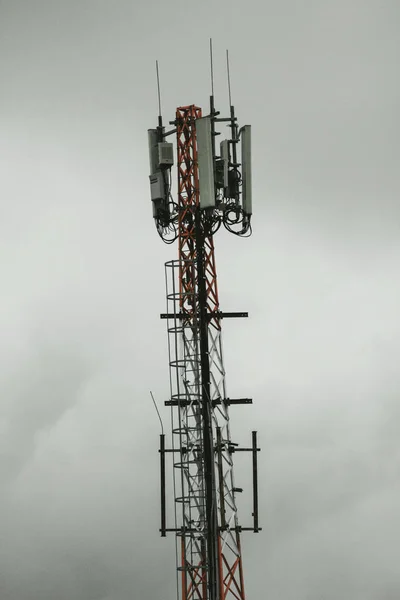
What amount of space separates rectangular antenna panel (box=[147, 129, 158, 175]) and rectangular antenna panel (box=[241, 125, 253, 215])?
441cm

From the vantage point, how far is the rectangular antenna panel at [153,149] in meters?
68.4

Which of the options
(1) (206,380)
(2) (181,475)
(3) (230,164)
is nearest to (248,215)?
(3) (230,164)

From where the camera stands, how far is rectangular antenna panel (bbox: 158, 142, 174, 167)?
221 feet

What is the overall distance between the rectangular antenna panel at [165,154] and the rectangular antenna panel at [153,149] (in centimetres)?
85

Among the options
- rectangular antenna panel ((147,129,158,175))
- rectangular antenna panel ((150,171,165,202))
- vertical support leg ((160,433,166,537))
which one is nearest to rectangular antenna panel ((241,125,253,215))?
rectangular antenna panel ((150,171,165,202))

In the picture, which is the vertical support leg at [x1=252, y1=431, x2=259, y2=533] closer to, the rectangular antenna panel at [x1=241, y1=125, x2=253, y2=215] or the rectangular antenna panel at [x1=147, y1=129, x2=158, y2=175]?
the rectangular antenna panel at [x1=241, y1=125, x2=253, y2=215]

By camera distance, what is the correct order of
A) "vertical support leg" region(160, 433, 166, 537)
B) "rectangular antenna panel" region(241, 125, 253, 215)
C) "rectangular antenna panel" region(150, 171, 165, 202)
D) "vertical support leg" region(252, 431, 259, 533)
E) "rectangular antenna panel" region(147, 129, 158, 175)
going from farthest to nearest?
Answer: "rectangular antenna panel" region(147, 129, 158, 175)
"rectangular antenna panel" region(150, 171, 165, 202)
"rectangular antenna panel" region(241, 125, 253, 215)
"vertical support leg" region(160, 433, 166, 537)
"vertical support leg" region(252, 431, 259, 533)

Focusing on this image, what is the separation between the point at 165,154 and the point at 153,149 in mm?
1208

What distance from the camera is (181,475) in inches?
2616

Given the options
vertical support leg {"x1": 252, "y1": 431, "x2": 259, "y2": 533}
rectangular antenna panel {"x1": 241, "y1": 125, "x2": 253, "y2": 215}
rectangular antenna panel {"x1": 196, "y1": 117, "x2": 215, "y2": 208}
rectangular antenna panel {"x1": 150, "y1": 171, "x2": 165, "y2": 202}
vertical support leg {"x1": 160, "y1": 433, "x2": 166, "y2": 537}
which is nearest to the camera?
rectangular antenna panel {"x1": 196, "y1": 117, "x2": 215, "y2": 208}

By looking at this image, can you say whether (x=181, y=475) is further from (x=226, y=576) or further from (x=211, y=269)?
(x=211, y=269)

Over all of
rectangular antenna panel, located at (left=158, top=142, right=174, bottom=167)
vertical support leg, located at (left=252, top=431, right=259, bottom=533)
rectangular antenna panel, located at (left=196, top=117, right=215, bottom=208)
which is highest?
rectangular antenna panel, located at (left=158, top=142, right=174, bottom=167)

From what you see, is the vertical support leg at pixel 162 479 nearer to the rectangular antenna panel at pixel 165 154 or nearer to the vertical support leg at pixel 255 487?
the vertical support leg at pixel 255 487

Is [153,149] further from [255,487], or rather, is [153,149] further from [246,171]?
[255,487]
